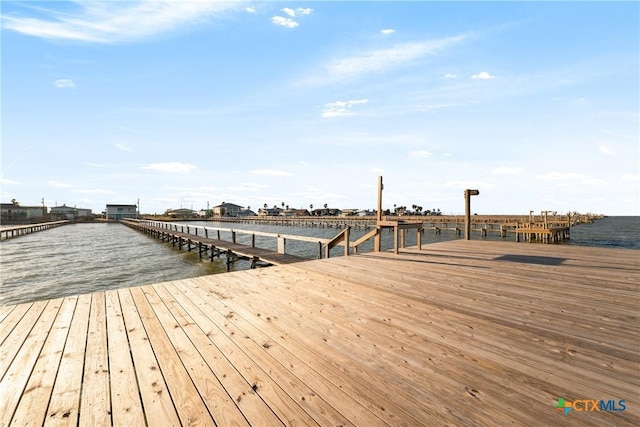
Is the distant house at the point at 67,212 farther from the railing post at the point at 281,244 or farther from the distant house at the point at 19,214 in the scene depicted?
the railing post at the point at 281,244

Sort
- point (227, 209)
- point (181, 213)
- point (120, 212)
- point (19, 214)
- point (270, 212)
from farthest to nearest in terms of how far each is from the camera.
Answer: point (270, 212), point (227, 209), point (181, 213), point (120, 212), point (19, 214)

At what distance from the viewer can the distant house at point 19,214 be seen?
66188 millimetres

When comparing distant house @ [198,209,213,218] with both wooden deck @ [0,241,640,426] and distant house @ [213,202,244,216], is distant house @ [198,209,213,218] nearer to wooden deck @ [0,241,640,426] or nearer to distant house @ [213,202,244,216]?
distant house @ [213,202,244,216]

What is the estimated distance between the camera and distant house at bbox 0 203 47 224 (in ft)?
217

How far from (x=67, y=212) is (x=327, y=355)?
122826 mm

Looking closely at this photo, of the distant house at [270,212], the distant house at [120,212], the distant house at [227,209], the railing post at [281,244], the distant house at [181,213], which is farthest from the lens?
the distant house at [270,212]

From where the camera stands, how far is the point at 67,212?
94875 mm

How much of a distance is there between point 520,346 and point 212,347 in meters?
3.13

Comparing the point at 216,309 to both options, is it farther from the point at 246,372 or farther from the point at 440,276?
the point at 440,276

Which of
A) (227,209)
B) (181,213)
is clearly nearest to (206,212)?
(227,209)

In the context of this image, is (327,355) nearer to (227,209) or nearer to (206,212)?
(227,209)

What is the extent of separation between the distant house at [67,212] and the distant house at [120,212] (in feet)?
30.2

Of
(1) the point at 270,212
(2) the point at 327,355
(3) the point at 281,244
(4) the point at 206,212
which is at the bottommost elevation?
(2) the point at 327,355

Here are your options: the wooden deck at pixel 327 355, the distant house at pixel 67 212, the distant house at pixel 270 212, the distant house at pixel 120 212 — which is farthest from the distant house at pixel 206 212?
the wooden deck at pixel 327 355
